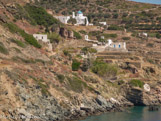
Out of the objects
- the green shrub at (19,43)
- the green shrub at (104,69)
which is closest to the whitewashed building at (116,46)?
the green shrub at (104,69)

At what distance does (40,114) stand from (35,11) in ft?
145

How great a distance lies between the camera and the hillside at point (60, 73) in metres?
54.7

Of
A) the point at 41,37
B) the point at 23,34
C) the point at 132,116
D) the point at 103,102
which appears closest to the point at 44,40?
the point at 41,37

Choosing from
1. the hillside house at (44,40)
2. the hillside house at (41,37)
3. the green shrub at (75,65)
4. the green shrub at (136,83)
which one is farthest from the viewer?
the hillside house at (41,37)

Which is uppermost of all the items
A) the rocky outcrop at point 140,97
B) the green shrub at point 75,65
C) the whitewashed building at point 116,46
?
the green shrub at point 75,65

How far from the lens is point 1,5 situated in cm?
7988

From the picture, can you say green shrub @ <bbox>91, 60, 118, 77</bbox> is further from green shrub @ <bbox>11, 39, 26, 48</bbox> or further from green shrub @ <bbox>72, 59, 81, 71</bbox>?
green shrub @ <bbox>11, 39, 26, 48</bbox>

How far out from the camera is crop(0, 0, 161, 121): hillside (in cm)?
5472

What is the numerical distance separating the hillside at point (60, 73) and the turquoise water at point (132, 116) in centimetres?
152

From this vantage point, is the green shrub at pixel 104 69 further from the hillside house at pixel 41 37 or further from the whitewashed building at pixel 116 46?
the whitewashed building at pixel 116 46

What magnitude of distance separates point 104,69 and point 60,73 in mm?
11455

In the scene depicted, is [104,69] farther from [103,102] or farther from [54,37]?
[54,37]

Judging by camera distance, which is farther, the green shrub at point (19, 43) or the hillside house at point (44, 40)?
the hillside house at point (44, 40)

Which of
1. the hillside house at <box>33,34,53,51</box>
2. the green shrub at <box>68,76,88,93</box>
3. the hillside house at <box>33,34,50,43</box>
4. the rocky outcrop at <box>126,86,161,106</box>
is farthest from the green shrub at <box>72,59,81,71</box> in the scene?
the rocky outcrop at <box>126,86,161,106</box>
